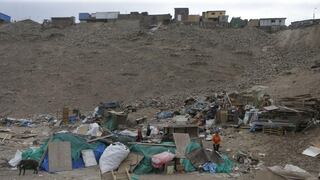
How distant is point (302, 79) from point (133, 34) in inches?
750

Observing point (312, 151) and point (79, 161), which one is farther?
point (312, 151)

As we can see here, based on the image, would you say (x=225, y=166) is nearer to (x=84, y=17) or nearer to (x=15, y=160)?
(x=15, y=160)

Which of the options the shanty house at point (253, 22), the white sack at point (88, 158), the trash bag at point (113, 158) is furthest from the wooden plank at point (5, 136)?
the shanty house at point (253, 22)

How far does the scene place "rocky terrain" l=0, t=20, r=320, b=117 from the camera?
35250 mm

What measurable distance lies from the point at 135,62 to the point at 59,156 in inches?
989

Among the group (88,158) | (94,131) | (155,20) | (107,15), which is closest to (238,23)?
(155,20)

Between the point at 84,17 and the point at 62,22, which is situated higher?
the point at 84,17

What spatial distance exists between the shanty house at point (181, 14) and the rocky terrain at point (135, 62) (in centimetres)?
635

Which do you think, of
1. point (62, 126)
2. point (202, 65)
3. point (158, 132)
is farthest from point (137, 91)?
point (158, 132)

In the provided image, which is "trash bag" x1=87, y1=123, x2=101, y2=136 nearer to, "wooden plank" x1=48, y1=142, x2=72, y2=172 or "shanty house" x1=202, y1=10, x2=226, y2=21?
"wooden plank" x1=48, y1=142, x2=72, y2=172

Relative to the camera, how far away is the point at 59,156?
16.9m

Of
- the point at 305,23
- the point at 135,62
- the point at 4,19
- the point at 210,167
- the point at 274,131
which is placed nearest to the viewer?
the point at 210,167

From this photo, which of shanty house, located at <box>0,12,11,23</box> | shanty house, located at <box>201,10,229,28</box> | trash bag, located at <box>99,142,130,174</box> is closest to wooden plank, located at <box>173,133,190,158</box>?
trash bag, located at <box>99,142,130,174</box>

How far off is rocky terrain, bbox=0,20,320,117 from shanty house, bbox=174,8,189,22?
635 centimetres
